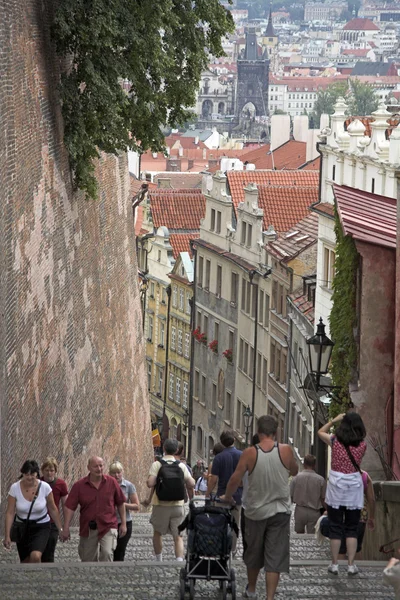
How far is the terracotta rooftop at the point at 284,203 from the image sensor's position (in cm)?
4519

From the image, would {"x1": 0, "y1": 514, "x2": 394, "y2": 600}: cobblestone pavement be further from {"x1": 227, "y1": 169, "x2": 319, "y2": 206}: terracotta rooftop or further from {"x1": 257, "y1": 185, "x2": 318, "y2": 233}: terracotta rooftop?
{"x1": 227, "y1": 169, "x2": 319, "y2": 206}: terracotta rooftop

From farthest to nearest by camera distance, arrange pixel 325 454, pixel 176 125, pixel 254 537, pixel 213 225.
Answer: pixel 213 225
pixel 325 454
pixel 176 125
pixel 254 537

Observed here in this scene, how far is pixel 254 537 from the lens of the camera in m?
9.13

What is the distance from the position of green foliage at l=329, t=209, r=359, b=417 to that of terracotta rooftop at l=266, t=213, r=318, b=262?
22110 millimetres

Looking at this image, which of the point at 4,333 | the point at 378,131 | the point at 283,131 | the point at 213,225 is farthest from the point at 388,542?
the point at 283,131

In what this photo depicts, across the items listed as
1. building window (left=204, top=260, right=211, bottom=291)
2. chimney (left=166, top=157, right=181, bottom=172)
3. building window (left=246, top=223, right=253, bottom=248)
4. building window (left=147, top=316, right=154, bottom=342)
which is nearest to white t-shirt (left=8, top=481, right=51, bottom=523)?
building window (left=246, top=223, right=253, bottom=248)

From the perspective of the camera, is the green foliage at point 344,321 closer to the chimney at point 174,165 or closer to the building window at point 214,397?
the building window at point 214,397

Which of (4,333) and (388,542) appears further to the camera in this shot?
(4,333)

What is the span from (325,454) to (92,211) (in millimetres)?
7706

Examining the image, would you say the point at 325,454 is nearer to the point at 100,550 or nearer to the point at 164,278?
the point at 100,550

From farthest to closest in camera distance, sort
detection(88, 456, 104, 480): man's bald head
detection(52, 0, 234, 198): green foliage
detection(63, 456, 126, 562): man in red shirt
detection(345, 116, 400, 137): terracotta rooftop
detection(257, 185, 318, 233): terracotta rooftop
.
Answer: detection(257, 185, 318, 233): terracotta rooftop
detection(345, 116, 400, 137): terracotta rooftop
detection(52, 0, 234, 198): green foliage
detection(63, 456, 126, 562): man in red shirt
detection(88, 456, 104, 480): man's bald head

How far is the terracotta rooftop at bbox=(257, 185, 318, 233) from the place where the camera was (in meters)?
45.2

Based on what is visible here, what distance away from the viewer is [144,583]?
945cm

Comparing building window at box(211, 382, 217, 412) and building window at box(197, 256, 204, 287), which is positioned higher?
building window at box(197, 256, 204, 287)
